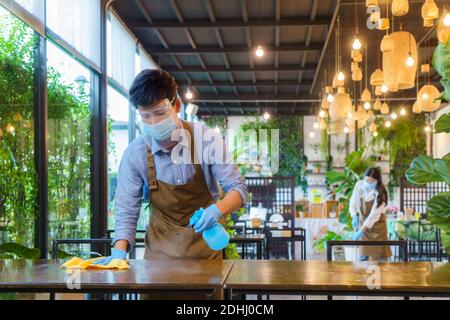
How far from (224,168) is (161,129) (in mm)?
305

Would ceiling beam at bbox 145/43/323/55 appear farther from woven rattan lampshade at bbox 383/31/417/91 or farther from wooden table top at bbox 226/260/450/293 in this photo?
wooden table top at bbox 226/260/450/293

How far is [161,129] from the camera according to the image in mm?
2254

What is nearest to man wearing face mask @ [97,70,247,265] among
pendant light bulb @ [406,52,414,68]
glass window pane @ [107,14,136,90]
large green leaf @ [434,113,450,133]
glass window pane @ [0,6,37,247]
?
large green leaf @ [434,113,450,133]

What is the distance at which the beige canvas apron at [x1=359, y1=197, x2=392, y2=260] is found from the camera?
5750mm

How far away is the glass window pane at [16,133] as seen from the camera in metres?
3.59

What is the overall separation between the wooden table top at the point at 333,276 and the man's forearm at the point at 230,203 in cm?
21

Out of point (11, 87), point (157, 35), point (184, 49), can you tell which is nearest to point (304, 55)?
point (184, 49)

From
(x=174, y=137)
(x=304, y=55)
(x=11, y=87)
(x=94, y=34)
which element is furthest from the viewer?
(x=304, y=55)

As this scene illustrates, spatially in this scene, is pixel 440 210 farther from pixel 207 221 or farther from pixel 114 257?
pixel 114 257

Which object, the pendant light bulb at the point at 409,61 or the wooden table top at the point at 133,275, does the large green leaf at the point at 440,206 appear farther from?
the pendant light bulb at the point at 409,61

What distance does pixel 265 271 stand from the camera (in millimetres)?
1865
